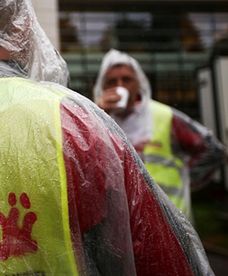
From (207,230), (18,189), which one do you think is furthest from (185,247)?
(207,230)

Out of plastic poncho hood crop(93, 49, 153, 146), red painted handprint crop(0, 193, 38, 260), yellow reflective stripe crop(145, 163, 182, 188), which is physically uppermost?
red painted handprint crop(0, 193, 38, 260)

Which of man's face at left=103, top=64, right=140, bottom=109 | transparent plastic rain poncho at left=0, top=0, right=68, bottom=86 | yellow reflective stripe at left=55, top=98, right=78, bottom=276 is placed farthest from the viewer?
man's face at left=103, top=64, right=140, bottom=109

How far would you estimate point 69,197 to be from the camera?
3.78 feet

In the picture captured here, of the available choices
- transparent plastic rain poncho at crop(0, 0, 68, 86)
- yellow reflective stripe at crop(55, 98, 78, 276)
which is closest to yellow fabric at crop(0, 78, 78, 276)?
yellow reflective stripe at crop(55, 98, 78, 276)

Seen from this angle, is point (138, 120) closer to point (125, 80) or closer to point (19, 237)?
point (125, 80)

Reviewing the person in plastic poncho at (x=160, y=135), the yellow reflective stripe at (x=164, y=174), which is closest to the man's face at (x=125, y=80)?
the person in plastic poncho at (x=160, y=135)

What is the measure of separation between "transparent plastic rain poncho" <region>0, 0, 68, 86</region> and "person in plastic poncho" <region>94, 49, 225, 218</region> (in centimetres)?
153

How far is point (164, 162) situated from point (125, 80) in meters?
0.56

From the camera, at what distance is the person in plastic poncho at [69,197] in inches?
45.4

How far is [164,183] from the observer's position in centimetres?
321

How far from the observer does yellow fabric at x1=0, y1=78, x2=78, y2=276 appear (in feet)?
3.77

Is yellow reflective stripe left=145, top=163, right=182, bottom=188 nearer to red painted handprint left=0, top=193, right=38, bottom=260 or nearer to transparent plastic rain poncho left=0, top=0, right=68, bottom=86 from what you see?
transparent plastic rain poncho left=0, top=0, right=68, bottom=86

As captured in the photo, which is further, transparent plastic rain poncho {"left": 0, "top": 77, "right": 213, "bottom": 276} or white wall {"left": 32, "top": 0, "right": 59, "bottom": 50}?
white wall {"left": 32, "top": 0, "right": 59, "bottom": 50}

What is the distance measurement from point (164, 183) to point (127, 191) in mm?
1979
